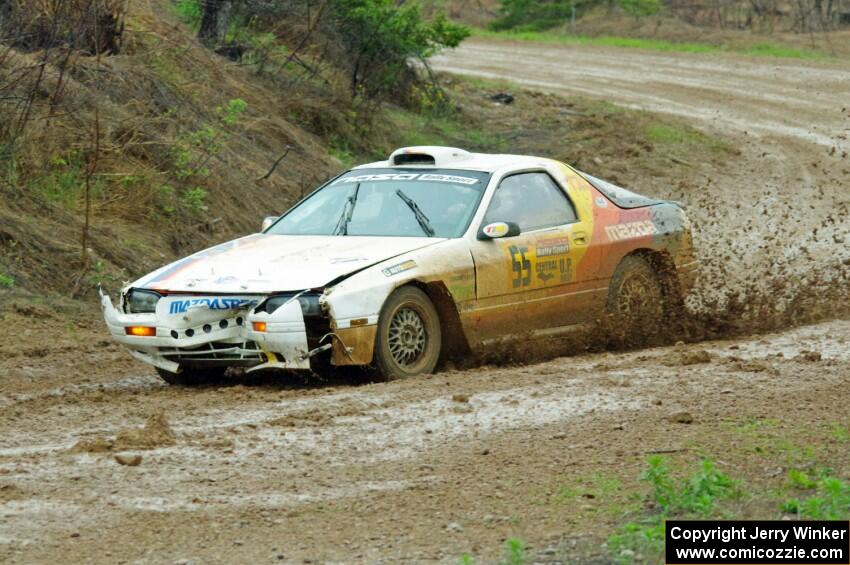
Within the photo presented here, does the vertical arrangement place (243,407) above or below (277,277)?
below

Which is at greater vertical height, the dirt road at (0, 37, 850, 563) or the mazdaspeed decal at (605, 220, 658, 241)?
the mazdaspeed decal at (605, 220, 658, 241)

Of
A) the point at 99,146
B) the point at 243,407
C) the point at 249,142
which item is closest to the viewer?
the point at 243,407

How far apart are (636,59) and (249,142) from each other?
61.4 feet

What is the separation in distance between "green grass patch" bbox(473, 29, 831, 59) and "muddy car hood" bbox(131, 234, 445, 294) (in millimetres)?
26190

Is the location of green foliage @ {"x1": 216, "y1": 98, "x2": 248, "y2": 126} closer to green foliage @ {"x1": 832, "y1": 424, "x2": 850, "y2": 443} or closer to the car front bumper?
the car front bumper

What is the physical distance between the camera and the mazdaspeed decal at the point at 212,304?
352 inches

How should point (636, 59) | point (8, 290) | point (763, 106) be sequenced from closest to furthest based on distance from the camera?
point (8, 290), point (763, 106), point (636, 59)

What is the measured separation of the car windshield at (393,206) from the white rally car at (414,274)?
13mm

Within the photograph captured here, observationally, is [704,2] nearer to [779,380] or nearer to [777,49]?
[777,49]

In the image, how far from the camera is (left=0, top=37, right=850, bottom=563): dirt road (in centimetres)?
597

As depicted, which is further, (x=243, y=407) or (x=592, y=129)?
(x=592, y=129)

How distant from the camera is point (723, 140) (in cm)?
2325

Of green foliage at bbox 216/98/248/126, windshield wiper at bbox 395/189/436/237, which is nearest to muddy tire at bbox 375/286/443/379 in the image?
windshield wiper at bbox 395/189/436/237

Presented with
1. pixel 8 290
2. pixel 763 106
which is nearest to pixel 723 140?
pixel 763 106
